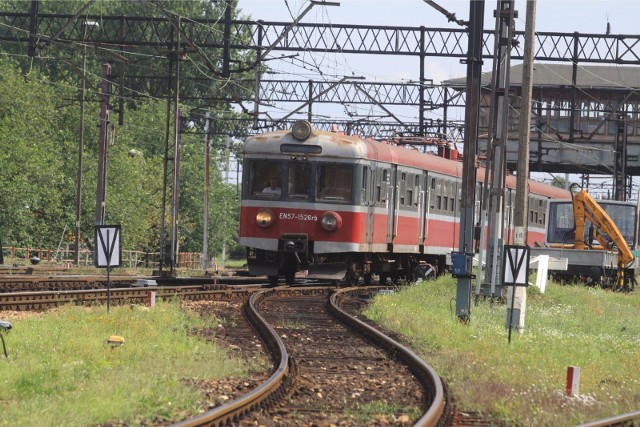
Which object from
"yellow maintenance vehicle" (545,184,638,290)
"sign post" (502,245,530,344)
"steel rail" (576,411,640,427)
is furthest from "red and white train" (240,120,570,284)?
"steel rail" (576,411,640,427)

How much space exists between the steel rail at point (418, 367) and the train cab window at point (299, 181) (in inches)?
181

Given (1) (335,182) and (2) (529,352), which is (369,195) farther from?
(2) (529,352)

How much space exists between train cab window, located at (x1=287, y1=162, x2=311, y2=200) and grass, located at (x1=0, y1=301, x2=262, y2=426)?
8907 millimetres

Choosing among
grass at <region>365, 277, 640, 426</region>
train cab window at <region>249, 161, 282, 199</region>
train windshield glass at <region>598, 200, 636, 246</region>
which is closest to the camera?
grass at <region>365, 277, 640, 426</region>

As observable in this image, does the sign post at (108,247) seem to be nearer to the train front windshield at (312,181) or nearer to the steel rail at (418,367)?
the steel rail at (418,367)

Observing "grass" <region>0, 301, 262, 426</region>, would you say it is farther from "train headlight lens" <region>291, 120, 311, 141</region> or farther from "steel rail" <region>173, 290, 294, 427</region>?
"train headlight lens" <region>291, 120, 311, 141</region>

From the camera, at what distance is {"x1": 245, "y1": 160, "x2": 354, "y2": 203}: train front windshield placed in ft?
89.0

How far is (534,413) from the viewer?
11.0 metres

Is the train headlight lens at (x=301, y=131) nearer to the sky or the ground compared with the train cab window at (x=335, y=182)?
nearer to the sky

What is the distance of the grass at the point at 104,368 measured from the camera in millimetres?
10086

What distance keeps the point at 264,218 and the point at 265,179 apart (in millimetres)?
840

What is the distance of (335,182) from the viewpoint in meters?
27.2

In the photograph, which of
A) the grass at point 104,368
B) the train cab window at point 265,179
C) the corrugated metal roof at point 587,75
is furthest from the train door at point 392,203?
the corrugated metal roof at point 587,75

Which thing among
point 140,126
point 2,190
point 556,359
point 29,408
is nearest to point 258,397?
point 29,408
